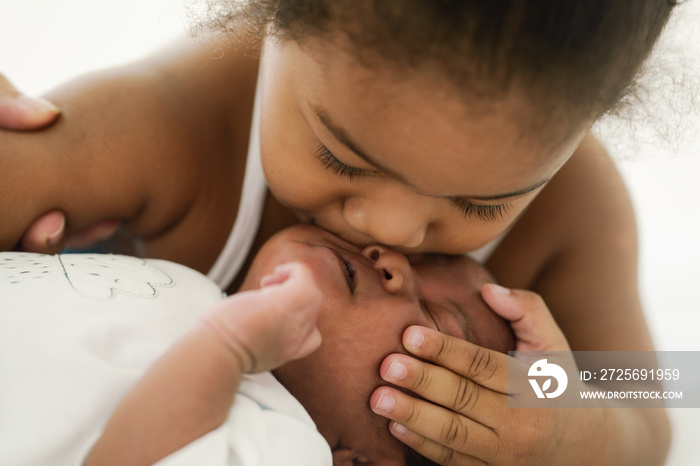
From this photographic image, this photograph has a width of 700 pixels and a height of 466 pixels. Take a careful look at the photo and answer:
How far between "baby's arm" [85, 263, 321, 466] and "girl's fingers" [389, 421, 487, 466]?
23 cm

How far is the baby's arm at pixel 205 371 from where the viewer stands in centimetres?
52

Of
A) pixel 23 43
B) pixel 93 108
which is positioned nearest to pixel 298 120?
pixel 93 108

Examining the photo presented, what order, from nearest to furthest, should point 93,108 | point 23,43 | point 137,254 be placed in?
point 93,108 → point 137,254 → point 23,43

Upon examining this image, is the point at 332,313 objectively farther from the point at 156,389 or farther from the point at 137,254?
the point at 137,254

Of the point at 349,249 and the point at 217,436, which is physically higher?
the point at 349,249

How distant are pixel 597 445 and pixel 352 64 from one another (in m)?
0.66

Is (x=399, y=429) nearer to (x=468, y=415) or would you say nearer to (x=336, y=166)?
(x=468, y=415)

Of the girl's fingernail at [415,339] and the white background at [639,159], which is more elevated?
the white background at [639,159]

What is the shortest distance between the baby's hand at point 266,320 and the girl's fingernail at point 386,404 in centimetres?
18

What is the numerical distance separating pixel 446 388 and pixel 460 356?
45 millimetres

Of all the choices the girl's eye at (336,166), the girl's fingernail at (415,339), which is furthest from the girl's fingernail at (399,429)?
the girl's eye at (336,166)

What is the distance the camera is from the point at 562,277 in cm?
105

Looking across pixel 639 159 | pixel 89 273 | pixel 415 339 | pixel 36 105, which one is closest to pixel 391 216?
pixel 415 339

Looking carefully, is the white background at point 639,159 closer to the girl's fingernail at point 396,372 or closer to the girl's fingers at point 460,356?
the girl's fingers at point 460,356
